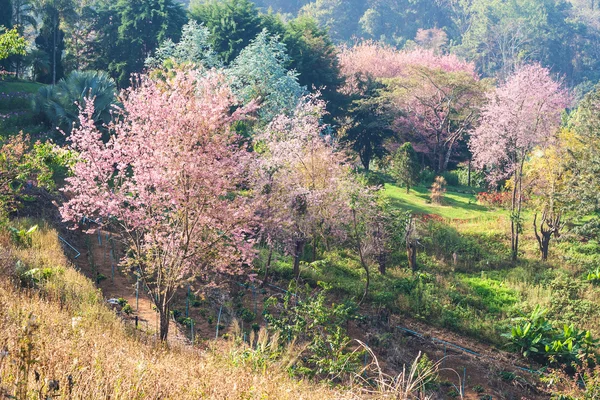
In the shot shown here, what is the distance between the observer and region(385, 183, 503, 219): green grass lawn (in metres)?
20.8

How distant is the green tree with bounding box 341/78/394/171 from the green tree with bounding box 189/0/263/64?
7.04m

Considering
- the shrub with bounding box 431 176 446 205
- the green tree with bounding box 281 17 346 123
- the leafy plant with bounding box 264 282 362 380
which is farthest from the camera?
the green tree with bounding box 281 17 346 123

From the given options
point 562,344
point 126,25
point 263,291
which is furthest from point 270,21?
point 562,344

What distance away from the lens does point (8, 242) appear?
1065 centimetres

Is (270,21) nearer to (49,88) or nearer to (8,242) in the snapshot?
(49,88)

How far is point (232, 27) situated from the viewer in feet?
95.5

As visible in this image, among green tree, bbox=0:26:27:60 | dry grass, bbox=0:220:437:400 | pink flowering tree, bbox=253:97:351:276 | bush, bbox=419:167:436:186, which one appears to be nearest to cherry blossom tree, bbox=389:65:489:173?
bush, bbox=419:167:436:186

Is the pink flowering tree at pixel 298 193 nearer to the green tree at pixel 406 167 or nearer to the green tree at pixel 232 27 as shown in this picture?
the green tree at pixel 406 167

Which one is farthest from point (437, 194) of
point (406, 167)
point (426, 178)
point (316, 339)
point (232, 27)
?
point (316, 339)

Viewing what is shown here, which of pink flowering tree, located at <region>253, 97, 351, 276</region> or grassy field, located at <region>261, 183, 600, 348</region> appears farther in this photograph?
pink flowering tree, located at <region>253, 97, 351, 276</region>

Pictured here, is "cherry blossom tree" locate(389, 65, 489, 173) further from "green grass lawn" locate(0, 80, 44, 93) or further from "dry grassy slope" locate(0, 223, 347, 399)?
"dry grassy slope" locate(0, 223, 347, 399)

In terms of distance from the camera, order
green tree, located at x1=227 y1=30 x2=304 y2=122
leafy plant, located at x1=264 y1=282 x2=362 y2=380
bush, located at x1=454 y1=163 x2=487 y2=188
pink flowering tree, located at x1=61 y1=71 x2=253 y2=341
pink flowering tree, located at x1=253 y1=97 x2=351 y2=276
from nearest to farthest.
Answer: pink flowering tree, located at x1=61 y1=71 x2=253 y2=341
leafy plant, located at x1=264 y1=282 x2=362 y2=380
pink flowering tree, located at x1=253 y1=97 x2=351 y2=276
green tree, located at x1=227 y1=30 x2=304 y2=122
bush, located at x1=454 y1=163 x2=487 y2=188

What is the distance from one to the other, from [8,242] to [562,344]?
11614mm

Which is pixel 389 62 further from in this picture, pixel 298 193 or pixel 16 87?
pixel 298 193
